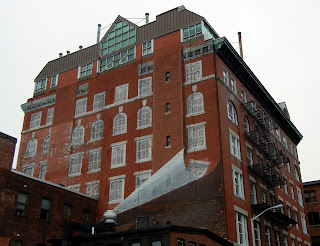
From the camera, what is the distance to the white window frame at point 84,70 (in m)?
49.4

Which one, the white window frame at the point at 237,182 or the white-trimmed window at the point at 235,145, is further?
the white-trimmed window at the point at 235,145

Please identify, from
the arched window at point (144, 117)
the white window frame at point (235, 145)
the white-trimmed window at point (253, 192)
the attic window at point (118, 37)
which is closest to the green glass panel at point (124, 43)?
the attic window at point (118, 37)

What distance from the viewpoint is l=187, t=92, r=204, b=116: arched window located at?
3904 centimetres

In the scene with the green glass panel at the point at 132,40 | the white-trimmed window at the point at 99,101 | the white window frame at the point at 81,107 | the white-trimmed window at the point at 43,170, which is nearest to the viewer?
the white-trimmed window at the point at 99,101

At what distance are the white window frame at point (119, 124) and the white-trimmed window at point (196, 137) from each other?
7.83 metres

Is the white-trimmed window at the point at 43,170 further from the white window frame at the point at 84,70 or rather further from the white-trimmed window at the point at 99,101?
the white window frame at the point at 84,70

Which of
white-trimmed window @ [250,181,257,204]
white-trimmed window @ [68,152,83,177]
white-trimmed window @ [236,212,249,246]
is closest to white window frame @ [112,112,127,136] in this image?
white-trimmed window @ [68,152,83,177]

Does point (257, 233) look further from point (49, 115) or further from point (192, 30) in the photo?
point (49, 115)

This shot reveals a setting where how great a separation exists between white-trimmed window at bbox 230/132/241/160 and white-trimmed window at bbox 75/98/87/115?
17.3 metres

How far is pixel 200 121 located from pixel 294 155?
2533cm

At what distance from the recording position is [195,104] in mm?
39500

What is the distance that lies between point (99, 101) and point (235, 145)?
53.0 feet

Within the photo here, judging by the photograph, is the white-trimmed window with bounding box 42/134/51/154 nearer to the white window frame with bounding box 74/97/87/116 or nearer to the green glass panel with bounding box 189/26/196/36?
the white window frame with bounding box 74/97/87/116

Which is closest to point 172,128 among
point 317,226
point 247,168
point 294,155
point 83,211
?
point 247,168
